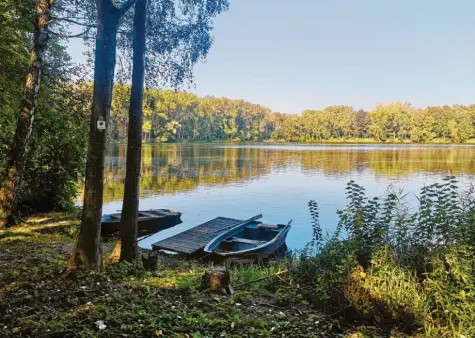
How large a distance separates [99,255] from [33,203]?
26.9 ft

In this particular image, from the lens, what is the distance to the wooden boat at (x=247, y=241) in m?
9.59

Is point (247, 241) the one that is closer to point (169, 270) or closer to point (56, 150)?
point (169, 270)

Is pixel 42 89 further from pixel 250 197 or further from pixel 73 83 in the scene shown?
pixel 250 197

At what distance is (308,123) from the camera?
11775 cm

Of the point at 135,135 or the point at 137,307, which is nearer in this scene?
the point at 137,307

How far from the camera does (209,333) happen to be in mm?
3281

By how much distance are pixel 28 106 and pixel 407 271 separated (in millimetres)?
7877

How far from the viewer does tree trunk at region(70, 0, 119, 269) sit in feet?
15.7

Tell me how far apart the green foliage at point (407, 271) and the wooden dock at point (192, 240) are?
650 cm

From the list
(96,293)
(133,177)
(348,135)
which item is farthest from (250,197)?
(348,135)

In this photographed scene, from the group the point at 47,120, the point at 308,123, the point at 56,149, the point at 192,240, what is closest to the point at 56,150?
the point at 56,149

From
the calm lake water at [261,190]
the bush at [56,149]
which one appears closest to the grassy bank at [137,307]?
the bush at [56,149]

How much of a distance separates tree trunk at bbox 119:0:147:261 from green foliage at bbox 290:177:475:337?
9.71ft

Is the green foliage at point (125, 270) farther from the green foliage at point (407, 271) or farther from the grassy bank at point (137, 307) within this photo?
the green foliage at point (407, 271)
